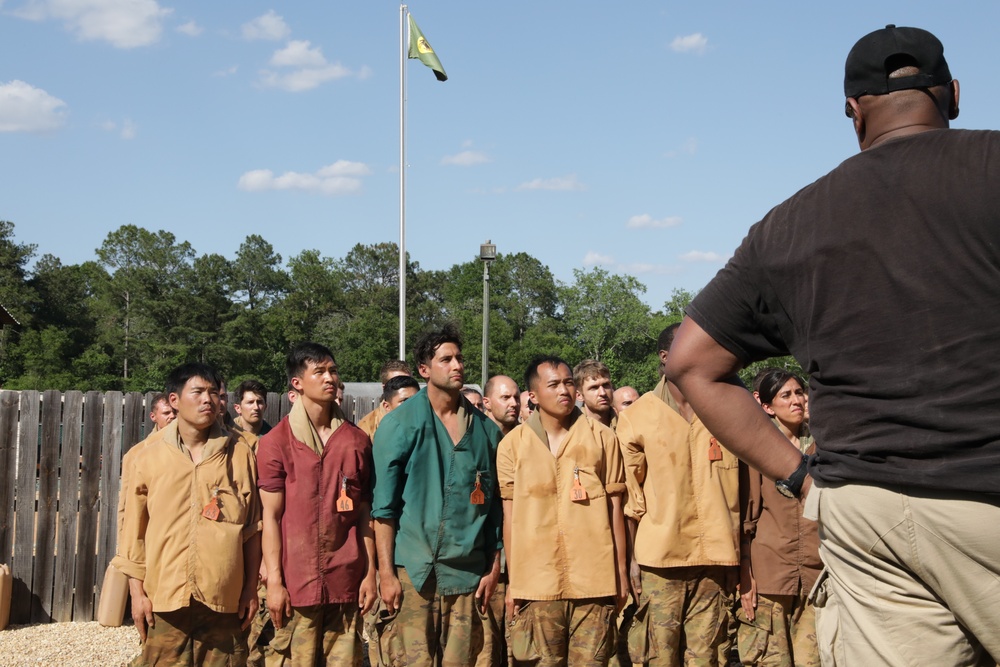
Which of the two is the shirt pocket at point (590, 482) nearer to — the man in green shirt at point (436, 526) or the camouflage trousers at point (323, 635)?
the man in green shirt at point (436, 526)

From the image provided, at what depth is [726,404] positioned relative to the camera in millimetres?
2283

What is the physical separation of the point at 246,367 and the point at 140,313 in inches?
332

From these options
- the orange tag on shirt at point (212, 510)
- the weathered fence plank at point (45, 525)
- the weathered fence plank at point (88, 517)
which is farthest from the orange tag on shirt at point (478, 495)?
the weathered fence plank at point (45, 525)

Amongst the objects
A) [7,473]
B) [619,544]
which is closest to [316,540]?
[619,544]

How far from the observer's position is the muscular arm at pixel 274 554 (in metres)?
5.47

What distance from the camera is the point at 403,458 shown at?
559 centimetres

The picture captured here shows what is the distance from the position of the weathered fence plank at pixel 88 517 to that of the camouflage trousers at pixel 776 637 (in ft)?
20.4

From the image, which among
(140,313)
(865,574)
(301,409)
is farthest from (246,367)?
(865,574)

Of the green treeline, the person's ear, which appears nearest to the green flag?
the person's ear

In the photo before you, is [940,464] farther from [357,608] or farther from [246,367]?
[246,367]

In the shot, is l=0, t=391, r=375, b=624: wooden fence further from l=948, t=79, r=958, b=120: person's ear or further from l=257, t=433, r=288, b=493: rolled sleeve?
l=948, t=79, r=958, b=120: person's ear

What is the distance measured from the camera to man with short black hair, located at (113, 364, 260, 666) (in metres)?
5.21

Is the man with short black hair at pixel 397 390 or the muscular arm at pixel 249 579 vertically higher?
the man with short black hair at pixel 397 390

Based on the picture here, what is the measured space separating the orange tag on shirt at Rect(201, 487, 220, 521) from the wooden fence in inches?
164
